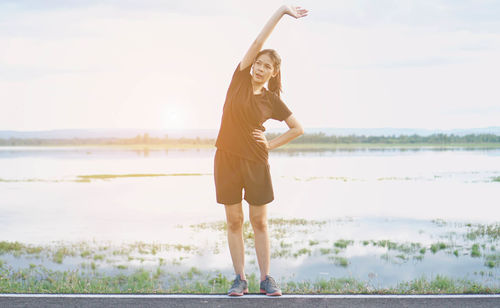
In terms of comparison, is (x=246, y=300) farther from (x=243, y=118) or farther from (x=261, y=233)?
(x=243, y=118)

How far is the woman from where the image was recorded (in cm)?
420

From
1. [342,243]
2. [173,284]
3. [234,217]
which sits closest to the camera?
[234,217]

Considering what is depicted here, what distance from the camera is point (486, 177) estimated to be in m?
29.0

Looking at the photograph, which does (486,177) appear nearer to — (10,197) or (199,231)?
(199,231)

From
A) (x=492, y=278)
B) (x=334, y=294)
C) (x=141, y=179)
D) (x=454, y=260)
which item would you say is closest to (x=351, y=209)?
(x=454, y=260)

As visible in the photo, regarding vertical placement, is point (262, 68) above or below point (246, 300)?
above

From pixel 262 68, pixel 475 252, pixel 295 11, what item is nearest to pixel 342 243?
pixel 475 252

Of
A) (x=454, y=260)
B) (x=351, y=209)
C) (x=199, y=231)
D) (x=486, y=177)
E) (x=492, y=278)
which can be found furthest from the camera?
(x=486, y=177)

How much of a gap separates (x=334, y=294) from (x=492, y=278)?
171 inches

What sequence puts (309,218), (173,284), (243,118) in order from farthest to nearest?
(309,218) < (173,284) < (243,118)

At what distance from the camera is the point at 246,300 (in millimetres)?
4113

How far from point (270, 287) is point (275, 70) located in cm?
174


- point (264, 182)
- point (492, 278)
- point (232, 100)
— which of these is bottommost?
point (492, 278)

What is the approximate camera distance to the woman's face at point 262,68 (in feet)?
13.8
